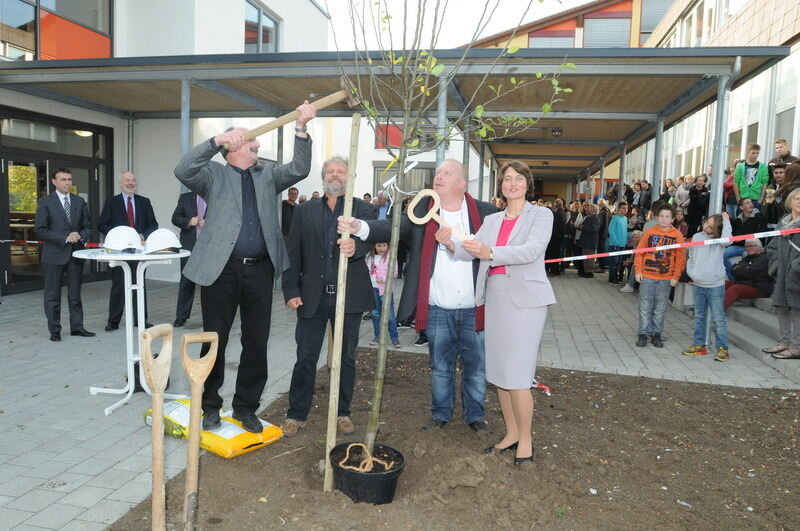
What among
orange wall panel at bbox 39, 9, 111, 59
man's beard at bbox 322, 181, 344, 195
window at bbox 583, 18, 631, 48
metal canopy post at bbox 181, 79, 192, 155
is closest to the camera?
man's beard at bbox 322, 181, 344, 195

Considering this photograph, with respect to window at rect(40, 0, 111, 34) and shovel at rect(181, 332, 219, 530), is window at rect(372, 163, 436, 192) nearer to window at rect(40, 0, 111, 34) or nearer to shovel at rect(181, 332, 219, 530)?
window at rect(40, 0, 111, 34)

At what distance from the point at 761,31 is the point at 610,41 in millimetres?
19056

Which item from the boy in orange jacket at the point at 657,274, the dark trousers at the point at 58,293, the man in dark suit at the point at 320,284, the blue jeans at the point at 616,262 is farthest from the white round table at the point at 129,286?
the blue jeans at the point at 616,262

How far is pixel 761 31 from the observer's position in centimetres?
1338

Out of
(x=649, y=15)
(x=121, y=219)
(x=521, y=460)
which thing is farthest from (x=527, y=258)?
(x=649, y=15)

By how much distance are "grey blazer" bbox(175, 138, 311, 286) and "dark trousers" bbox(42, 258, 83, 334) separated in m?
3.89

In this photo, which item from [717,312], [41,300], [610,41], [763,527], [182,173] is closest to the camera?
[763,527]


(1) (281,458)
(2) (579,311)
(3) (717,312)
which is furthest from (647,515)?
(2) (579,311)

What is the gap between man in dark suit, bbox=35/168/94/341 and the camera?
6797mm

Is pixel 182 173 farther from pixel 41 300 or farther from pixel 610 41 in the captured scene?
pixel 610 41

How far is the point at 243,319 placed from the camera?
4.04 meters

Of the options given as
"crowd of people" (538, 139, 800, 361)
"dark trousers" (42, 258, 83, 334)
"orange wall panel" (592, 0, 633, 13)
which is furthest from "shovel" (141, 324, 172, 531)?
"orange wall panel" (592, 0, 633, 13)

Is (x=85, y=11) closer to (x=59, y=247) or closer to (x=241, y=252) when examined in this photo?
(x=59, y=247)

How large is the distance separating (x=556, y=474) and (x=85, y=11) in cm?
1154
